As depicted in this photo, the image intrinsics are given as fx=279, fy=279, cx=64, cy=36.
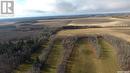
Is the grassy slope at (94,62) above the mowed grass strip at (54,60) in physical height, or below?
above

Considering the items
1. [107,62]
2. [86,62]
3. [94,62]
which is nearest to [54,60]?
[86,62]

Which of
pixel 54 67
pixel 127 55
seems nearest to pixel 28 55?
pixel 54 67

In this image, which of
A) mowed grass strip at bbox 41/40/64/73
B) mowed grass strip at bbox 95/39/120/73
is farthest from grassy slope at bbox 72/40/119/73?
mowed grass strip at bbox 41/40/64/73

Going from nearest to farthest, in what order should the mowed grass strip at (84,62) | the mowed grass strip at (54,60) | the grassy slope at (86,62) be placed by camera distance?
the mowed grass strip at (84,62) < the grassy slope at (86,62) < the mowed grass strip at (54,60)

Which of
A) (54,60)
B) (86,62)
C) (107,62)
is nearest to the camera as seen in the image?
(107,62)

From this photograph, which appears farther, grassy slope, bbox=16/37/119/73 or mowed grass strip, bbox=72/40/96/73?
grassy slope, bbox=16/37/119/73

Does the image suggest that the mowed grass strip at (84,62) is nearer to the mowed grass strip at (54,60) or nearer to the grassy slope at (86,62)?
the grassy slope at (86,62)

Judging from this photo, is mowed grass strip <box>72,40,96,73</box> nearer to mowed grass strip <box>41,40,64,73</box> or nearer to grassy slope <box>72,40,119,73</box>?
grassy slope <box>72,40,119,73</box>

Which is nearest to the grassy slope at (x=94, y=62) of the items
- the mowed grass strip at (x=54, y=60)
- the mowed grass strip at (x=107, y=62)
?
the mowed grass strip at (x=107, y=62)

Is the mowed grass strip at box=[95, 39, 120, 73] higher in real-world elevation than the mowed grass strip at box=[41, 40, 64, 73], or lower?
higher

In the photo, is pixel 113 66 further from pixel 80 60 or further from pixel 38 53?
pixel 38 53

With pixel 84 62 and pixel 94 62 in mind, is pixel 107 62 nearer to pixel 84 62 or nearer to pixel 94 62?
pixel 94 62
